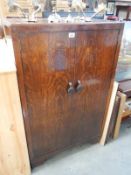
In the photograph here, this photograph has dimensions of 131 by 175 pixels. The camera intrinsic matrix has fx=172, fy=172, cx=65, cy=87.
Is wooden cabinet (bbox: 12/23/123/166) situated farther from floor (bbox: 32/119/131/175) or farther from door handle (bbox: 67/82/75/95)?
floor (bbox: 32/119/131/175)

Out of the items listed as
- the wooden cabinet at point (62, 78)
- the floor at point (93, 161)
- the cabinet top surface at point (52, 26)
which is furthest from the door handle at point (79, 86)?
the floor at point (93, 161)

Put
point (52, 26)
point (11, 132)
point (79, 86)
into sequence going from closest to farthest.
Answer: point (52, 26), point (11, 132), point (79, 86)

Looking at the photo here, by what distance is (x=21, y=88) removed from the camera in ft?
3.39

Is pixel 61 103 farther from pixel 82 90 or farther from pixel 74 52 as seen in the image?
pixel 74 52

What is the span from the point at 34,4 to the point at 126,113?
1.32m

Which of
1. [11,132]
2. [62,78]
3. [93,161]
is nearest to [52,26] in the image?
[62,78]

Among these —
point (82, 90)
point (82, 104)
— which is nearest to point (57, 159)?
point (82, 104)

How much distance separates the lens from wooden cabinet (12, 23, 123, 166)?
3.21 ft

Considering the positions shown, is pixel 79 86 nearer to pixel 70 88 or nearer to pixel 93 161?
pixel 70 88

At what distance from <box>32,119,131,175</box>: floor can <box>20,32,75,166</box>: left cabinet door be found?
13 cm

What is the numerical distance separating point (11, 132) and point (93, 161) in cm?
80

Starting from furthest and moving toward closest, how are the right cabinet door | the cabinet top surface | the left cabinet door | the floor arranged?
the floor, the right cabinet door, the left cabinet door, the cabinet top surface

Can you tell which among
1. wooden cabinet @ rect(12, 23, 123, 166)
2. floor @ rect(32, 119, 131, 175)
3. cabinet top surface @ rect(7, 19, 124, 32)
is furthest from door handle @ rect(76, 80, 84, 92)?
floor @ rect(32, 119, 131, 175)

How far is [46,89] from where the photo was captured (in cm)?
113
